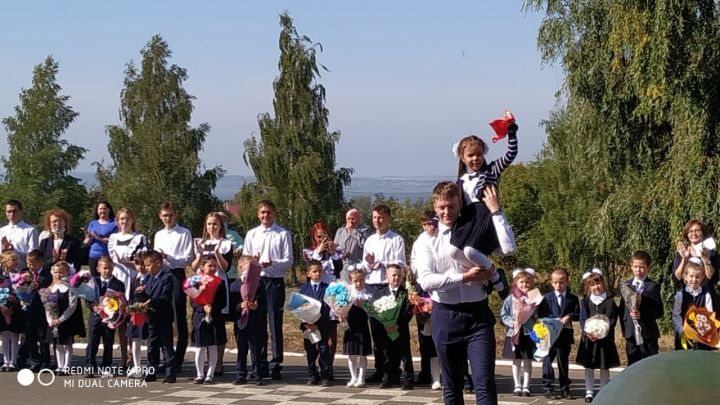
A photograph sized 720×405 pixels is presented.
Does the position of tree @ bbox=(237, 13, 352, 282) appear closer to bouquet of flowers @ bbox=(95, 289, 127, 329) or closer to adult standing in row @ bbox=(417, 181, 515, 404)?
bouquet of flowers @ bbox=(95, 289, 127, 329)

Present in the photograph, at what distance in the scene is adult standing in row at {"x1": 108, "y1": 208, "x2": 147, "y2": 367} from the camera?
12.1 metres

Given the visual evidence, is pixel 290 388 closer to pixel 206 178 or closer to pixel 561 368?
pixel 561 368

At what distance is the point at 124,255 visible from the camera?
478 inches

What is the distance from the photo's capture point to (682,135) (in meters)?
15.0

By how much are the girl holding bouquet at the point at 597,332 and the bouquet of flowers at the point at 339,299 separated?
2368 mm

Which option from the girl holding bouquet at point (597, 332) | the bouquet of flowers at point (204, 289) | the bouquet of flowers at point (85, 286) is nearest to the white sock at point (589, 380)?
the girl holding bouquet at point (597, 332)

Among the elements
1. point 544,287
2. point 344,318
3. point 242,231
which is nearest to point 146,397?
point 344,318

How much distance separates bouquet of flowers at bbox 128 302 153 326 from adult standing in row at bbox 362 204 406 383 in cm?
239

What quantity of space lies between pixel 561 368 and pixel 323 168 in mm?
36474

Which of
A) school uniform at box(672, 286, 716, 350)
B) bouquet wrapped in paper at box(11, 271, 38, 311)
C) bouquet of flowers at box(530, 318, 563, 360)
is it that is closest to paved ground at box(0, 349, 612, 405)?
bouquet of flowers at box(530, 318, 563, 360)

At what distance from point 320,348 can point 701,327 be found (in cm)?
386

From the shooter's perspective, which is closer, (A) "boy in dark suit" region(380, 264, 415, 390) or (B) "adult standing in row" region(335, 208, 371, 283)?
(A) "boy in dark suit" region(380, 264, 415, 390)

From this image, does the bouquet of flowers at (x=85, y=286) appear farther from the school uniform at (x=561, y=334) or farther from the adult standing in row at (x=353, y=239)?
the school uniform at (x=561, y=334)

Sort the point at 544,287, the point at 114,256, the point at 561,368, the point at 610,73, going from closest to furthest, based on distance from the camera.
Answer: the point at 561,368 → the point at 114,256 → the point at 610,73 → the point at 544,287
